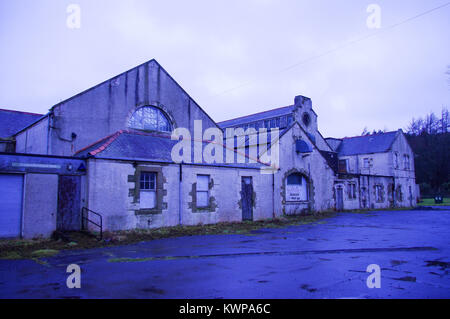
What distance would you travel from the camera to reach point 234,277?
276 inches

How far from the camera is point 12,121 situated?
1067 inches

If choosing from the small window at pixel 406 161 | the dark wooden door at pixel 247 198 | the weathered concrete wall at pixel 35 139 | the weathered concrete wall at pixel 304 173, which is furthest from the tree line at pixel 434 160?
the weathered concrete wall at pixel 35 139

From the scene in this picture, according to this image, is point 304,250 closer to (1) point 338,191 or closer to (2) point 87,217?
(2) point 87,217

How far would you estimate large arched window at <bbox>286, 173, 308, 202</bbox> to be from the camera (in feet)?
80.1

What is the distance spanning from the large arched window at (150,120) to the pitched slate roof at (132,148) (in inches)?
27.7

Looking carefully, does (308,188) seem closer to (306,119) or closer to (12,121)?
(306,119)

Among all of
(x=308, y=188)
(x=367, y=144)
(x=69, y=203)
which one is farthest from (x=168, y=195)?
(x=367, y=144)

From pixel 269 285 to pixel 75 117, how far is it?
569 inches

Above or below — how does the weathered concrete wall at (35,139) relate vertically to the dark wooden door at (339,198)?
above

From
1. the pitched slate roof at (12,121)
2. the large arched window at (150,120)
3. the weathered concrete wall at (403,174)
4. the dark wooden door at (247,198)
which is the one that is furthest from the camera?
the weathered concrete wall at (403,174)

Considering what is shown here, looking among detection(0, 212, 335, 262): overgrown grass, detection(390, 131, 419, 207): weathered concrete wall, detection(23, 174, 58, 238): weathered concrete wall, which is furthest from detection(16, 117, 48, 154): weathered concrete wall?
detection(390, 131, 419, 207): weathered concrete wall

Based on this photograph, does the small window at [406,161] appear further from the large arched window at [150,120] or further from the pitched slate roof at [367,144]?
the large arched window at [150,120]

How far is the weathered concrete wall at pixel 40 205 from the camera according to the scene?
12367 mm
